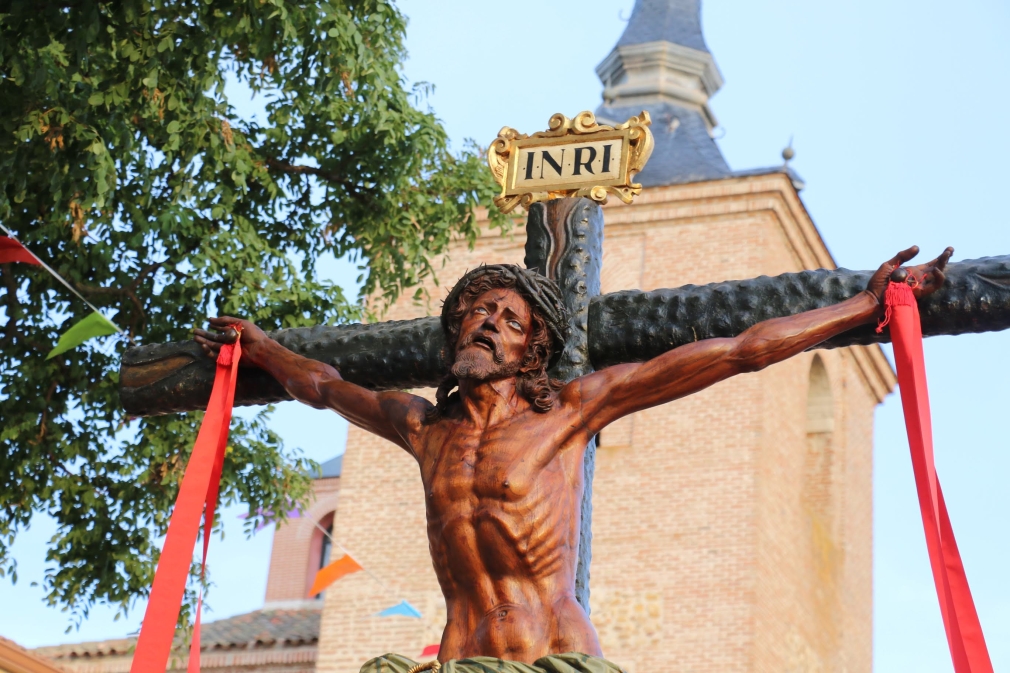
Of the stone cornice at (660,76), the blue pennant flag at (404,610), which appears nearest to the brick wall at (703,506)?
the blue pennant flag at (404,610)

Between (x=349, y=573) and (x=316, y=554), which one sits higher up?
(x=316, y=554)

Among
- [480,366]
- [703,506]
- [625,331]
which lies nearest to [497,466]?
[480,366]

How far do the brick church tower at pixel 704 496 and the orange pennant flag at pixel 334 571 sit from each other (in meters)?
1.46

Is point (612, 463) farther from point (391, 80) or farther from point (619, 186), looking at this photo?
point (619, 186)

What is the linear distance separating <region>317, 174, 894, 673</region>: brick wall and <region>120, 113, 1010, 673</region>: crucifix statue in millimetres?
18566

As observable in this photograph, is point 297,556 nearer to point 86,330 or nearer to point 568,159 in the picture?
point 86,330

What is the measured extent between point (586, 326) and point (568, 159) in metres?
0.54

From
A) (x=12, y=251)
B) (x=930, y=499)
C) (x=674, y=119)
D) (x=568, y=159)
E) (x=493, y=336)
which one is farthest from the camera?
(x=674, y=119)

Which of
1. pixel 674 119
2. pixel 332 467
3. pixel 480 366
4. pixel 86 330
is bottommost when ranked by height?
pixel 480 366

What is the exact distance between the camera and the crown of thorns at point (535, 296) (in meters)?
5.00

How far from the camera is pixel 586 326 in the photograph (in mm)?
5531

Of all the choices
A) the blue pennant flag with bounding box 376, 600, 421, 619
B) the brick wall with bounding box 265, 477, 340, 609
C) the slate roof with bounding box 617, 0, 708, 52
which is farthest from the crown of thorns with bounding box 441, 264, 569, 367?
the brick wall with bounding box 265, 477, 340, 609

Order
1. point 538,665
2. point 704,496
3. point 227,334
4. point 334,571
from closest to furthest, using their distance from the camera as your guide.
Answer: point 538,665
point 227,334
point 334,571
point 704,496

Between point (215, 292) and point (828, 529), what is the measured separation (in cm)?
1727
